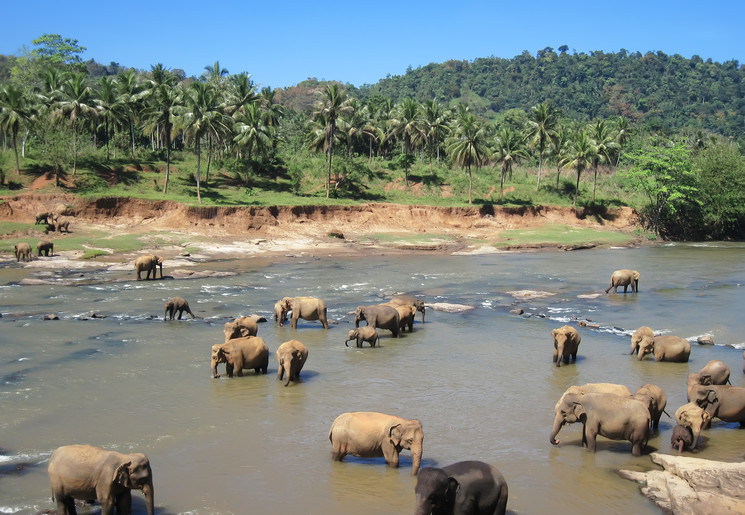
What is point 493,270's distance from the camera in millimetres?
38344

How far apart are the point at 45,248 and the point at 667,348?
31647mm

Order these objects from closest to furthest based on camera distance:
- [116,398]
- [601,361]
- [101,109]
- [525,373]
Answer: [116,398]
[525,373]
[601,361]
[101,109]

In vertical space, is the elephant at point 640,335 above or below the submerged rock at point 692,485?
above

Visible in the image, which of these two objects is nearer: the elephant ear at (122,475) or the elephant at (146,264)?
the elephant ear at (122,475)

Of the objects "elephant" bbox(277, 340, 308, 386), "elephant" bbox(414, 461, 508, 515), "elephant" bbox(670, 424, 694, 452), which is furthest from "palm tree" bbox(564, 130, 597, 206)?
"elephant" bbox(414, 461, 508, 515)

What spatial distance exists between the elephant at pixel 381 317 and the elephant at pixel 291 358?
4.91 metres

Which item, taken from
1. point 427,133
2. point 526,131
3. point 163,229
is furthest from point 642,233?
point 163,229

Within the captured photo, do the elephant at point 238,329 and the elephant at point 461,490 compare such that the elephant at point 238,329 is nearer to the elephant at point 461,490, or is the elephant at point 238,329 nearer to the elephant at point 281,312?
the elephant at point 281,312

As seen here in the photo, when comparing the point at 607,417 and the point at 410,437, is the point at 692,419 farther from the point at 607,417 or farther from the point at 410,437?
the point at 410,437

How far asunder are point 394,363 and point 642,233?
50.7 m

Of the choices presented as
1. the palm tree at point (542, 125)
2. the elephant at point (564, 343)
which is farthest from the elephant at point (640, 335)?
the palm tree at point (542, 125)

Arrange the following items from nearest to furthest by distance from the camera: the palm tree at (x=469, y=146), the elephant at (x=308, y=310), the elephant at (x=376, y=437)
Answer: the elephant at (x=376, y=437) < the elephant at (x=308, y=310) < the palm tree at (x=469, y=146)

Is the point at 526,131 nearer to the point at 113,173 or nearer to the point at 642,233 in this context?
the point at 642,233

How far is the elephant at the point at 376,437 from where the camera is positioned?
10414 millimetres
